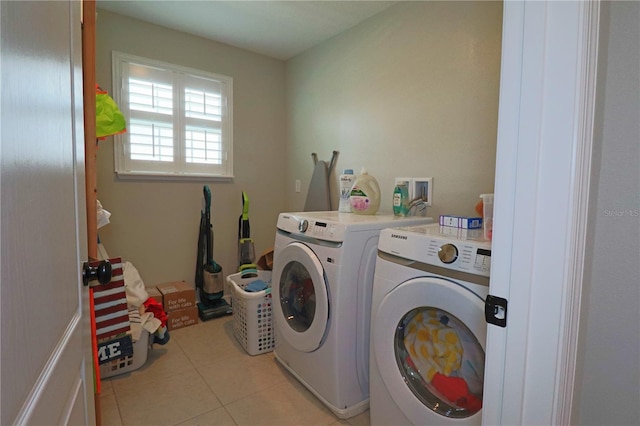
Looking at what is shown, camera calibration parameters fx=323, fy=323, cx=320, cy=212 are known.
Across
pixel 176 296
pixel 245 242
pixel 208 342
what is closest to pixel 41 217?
pixel 208 342

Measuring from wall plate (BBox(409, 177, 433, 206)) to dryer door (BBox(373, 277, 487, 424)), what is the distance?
0.89 metres

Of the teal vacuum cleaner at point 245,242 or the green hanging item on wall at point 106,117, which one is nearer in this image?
the green hanging item on wall at point 106,117

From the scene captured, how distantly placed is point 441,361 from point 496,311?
62 cm

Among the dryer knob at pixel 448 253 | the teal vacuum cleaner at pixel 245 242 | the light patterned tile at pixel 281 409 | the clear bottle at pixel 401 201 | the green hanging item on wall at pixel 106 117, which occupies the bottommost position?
the light patterned tile at pixel 281 409

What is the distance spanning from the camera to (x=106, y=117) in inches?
57.8

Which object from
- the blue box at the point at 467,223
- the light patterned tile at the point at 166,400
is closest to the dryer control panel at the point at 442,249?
the blue box at the point at 467,223

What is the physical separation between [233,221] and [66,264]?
2.30 meters

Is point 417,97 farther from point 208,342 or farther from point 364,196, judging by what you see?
point 208,342

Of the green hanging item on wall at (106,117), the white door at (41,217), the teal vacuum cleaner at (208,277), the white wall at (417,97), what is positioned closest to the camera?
the white door at (41,217)

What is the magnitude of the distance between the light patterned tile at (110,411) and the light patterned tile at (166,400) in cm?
2

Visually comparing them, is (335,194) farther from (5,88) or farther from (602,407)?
(5,88)

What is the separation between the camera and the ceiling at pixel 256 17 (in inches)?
82.7

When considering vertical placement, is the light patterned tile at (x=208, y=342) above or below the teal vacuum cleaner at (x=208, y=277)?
below

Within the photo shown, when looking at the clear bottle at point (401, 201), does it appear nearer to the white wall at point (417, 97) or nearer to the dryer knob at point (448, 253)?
the white wall at point (417, 97)
